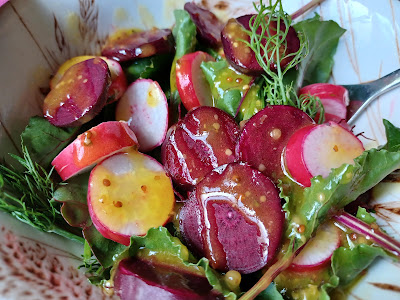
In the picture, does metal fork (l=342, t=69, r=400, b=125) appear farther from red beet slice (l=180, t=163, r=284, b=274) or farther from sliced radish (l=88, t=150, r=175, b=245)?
sliced radish (l=88, t=150, r=175, b=245)

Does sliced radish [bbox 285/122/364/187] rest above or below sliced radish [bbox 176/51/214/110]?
below

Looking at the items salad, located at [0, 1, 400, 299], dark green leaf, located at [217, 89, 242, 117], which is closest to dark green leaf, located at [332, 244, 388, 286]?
salad, located at [0, 1, 400, 299]

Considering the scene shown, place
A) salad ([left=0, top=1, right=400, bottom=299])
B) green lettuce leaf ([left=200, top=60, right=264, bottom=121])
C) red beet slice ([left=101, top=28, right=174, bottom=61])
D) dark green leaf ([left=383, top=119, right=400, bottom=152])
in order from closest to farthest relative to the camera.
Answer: salad ([left=0, top=1, right=400, bottom=299]) → dark green leaf ([left=383, top=119, right=400, bottom=152]) → green lettuce leaf ([left=200, top=60, right=264, bottom=121]) → red beet slice ([left=101, top=28, right=174, bottom=61])

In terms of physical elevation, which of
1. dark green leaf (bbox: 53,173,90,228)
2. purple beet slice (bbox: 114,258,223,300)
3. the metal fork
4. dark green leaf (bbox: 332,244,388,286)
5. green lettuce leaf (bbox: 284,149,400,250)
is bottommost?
dark green leaf (bbox: 332,244,388,286)

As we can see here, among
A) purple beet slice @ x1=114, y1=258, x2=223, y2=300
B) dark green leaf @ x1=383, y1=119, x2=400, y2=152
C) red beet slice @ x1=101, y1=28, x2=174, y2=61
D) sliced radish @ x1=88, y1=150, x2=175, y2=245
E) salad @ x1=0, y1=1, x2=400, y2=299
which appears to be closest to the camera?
purple beet slice @ x1=114, y1=258, x2=223, y2=300

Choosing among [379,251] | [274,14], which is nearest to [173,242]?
[379,251]

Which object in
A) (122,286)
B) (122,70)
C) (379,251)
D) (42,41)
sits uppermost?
(42,41)

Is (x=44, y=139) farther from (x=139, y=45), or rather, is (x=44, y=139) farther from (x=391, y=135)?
(x=391, y=135)

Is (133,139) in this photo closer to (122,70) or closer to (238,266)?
(122,70)

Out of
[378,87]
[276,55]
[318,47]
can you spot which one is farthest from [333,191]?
[318,47]
